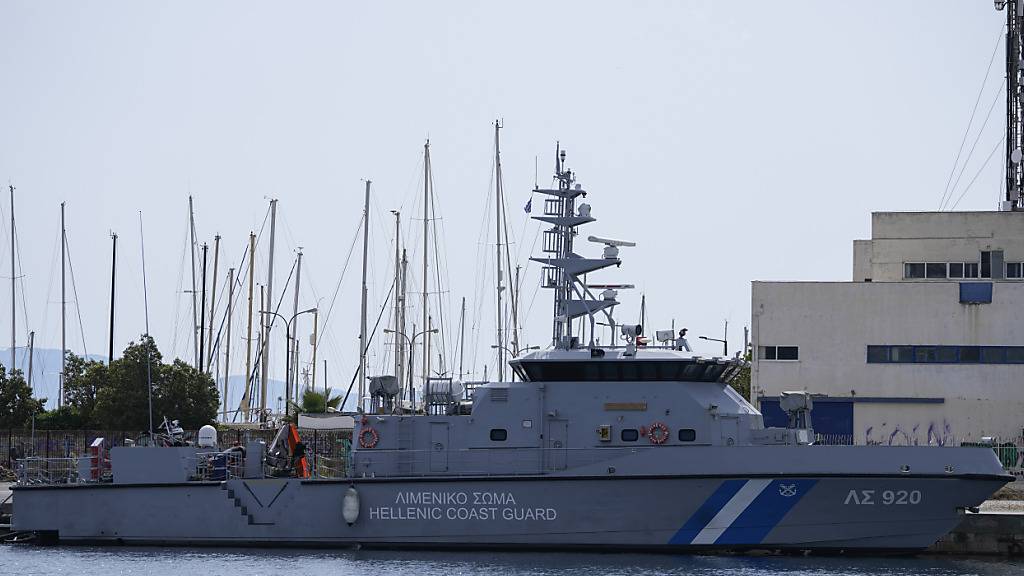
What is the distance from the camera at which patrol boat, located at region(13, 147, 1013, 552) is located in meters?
19.6

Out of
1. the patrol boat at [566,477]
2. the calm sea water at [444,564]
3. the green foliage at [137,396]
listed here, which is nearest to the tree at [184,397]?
the green foliage at [137,396]

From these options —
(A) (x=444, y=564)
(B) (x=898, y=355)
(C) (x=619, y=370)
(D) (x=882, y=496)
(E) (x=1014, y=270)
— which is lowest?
(A) (x=444, y=564)

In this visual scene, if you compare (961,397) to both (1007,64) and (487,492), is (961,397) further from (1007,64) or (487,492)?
(487,492)

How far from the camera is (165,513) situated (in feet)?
69.6

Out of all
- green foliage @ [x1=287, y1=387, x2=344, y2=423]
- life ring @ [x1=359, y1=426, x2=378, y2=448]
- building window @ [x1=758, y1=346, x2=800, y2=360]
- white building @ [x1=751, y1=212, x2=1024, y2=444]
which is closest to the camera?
life ring @ [x1=359, y1=426, x2=378, y2=448]

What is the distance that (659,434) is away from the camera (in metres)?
20.0

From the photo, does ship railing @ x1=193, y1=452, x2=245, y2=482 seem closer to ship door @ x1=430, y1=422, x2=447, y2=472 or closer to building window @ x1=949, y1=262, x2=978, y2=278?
ship door @ x1=430, y1=422, x2=447, y2=472

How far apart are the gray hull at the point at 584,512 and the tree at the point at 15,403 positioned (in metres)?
13.8

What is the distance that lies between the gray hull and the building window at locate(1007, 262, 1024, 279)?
572 inches

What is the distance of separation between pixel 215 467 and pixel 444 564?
409 cm

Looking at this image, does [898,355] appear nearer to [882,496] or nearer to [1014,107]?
[1014,107]

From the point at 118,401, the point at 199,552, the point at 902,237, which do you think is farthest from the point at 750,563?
the point at 118,401

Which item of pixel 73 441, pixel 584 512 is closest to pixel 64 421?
pixel 73 441

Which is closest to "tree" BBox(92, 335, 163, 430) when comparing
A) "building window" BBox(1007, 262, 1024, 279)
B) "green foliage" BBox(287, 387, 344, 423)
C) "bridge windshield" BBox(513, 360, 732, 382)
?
"green foliage" BBox(287, 387, 344, 423)
